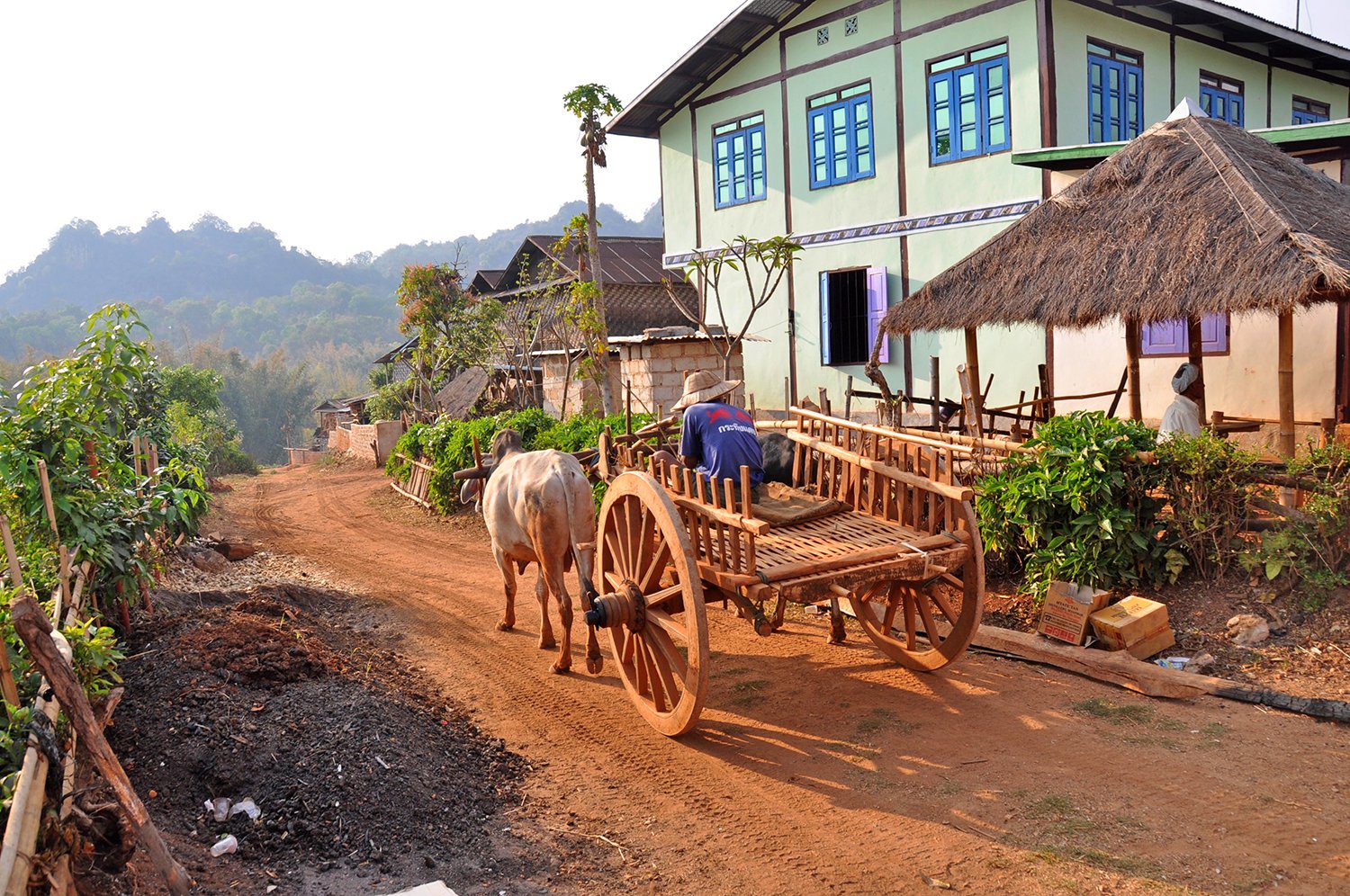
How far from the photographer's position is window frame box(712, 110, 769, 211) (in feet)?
57.7

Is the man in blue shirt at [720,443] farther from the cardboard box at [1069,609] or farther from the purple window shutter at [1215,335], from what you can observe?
the purple window shutter at [1215,335]

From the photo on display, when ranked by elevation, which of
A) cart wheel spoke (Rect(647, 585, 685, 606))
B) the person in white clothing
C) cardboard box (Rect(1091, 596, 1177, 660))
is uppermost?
the person in white clothing

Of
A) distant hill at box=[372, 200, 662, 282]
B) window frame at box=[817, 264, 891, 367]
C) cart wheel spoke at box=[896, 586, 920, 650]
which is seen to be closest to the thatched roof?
cart wheel spoke at box=[896, 586, 920, 650]

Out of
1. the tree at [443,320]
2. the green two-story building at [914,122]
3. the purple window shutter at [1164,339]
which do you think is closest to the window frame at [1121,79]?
the green two-story building at [914,122]

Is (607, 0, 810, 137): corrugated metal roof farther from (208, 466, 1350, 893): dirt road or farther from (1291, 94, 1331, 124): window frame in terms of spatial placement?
(208, 466, 1350, 893): dirt road

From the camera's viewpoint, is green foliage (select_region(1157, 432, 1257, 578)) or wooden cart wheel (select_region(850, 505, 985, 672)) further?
green foliage (select_region(1157, 432, 1257, 578))

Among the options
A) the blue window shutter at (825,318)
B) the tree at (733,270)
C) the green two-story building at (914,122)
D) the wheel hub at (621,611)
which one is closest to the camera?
the wheel hub at (621,611)

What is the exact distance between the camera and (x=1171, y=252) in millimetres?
8242

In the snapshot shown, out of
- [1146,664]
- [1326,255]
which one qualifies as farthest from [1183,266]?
[1146,664]

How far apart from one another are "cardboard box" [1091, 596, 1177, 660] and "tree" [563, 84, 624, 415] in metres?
9.12

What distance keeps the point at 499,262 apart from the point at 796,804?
299 ft

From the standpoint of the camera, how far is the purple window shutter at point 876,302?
1581 cm

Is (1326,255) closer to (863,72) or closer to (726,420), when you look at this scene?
(726,420)

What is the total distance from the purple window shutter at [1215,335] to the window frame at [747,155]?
8062 millimetres
